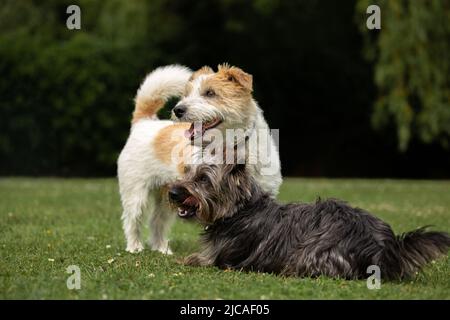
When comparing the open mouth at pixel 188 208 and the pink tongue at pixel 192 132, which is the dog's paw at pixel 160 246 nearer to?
the pink tongue at pixel 192 132

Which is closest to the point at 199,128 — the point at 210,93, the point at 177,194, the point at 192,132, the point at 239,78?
the point at 192,132

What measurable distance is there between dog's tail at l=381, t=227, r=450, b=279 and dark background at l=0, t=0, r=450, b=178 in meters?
11.9

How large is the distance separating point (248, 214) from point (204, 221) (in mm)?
402

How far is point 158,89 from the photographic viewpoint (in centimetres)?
819

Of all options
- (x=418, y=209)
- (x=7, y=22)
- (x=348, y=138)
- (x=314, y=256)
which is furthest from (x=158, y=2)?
(x=314, y=256)

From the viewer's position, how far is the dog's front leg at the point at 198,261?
21.3ft

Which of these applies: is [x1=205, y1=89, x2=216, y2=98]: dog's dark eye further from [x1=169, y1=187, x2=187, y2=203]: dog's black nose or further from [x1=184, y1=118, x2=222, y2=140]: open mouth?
[x1=169, y1=187, x2=187, y2=203]: dog's black nose

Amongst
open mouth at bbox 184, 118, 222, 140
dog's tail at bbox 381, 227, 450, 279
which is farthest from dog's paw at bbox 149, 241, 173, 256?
dog's tail at bbox 381, 227, 450, 279

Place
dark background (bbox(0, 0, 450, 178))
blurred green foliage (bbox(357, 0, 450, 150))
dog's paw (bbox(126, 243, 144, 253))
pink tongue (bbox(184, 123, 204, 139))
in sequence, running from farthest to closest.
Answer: dark background (bbox(0, 0, 450, 178))
blurred green foliage (bbox(357, 0, 450, 150))
dog's paw (bbox(126, 243, 144, 253))
pink tongue (bbox(184, 123, 204, 139))

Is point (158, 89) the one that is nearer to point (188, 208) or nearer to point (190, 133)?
point (190, 133)

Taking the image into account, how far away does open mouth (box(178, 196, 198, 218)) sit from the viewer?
629 centimetres
